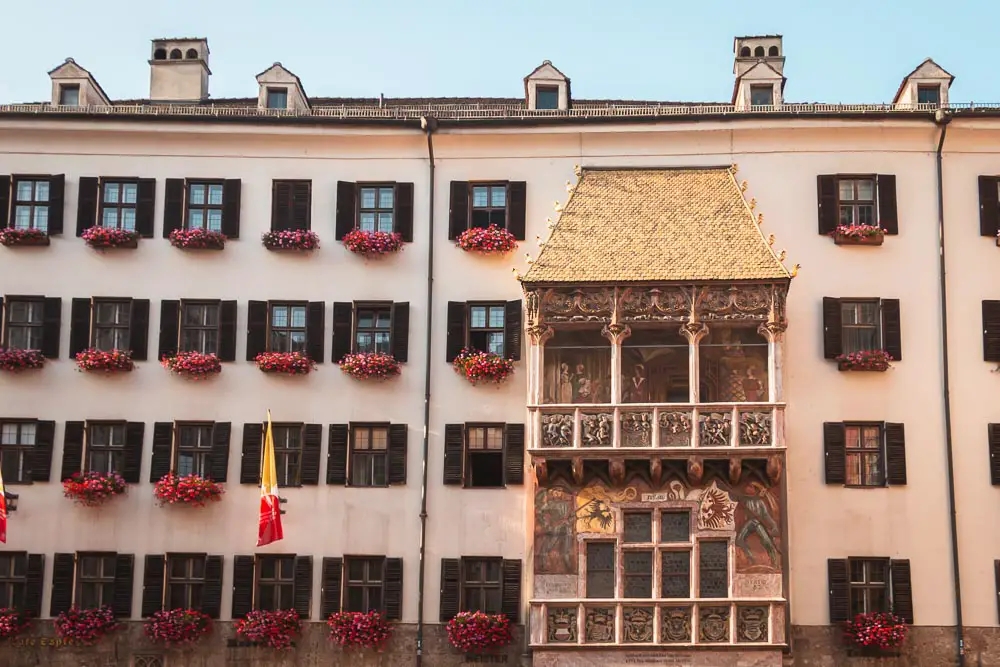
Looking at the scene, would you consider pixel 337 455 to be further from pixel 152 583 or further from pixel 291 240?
pixel 291 240

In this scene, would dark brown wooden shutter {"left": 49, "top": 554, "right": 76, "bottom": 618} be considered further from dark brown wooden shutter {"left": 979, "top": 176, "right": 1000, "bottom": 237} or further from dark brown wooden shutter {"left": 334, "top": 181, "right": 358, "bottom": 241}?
dark brown wooden shutter {"left": 979, "top": 176, "right": 1000, "bottom": 237}

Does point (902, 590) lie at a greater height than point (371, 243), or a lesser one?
lesser

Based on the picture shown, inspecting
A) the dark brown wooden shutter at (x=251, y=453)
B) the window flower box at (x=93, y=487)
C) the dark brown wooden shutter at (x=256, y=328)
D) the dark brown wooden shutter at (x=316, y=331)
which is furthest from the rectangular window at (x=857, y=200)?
the window flower box at (x=93, y=487)

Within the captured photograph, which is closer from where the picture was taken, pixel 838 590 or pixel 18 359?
pixel 838 590

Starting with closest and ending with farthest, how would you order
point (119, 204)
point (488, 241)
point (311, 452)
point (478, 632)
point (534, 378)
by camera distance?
point (478, 632) < point (534, 378) < point (311, 452) < point (488, 241) < point (119, 204)

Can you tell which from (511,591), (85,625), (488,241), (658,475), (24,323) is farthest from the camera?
(24,323)

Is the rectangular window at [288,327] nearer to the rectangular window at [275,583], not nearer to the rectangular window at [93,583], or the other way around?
the rectangular window at [275,583]

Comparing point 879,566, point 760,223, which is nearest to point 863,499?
point 879,566

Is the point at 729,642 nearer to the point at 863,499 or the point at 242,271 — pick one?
the point at 863,499

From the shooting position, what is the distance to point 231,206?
34250 mm

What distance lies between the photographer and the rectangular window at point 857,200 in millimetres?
33562

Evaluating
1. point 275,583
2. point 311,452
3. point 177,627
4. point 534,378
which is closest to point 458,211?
point 534,378

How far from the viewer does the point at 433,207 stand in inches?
1346

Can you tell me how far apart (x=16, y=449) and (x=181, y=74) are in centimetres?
1225
